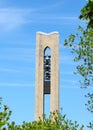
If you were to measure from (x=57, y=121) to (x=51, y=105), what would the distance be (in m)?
13.1

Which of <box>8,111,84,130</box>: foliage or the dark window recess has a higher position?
the dark window recess

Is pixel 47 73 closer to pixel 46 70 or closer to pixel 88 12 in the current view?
pixel 46 70

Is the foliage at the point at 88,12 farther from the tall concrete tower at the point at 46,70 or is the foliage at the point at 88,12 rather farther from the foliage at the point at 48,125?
the tall concrete tower at the point at 46,70

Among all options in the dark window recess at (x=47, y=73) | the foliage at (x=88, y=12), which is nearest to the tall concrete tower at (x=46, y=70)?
the dark window recess at (x=47, y=73)

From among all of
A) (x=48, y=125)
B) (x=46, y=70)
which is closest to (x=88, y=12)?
(x=48, y=125)

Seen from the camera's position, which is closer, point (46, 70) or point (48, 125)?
point (48, 125)

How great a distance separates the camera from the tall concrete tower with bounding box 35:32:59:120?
5872 cm

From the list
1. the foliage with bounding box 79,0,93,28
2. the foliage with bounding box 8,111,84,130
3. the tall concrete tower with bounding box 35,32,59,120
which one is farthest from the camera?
the tall concrete tower with bounding box 35,32,59,120

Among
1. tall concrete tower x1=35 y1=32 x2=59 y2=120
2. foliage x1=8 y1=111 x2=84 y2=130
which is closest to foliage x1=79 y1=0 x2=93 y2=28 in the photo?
foliage x1=8 y1=111 x2=84 y2=130

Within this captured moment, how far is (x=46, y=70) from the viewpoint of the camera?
199 ft

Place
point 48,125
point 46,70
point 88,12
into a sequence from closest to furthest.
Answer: point 88,12 → point 48,125 → point 46,70

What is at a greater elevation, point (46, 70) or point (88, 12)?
point (46, 70)

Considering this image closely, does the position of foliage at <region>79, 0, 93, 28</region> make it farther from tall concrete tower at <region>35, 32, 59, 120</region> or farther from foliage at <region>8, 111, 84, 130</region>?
tall concrete tower at <region>35, 32, 59, 120</region>

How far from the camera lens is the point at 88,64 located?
35.8 metres
